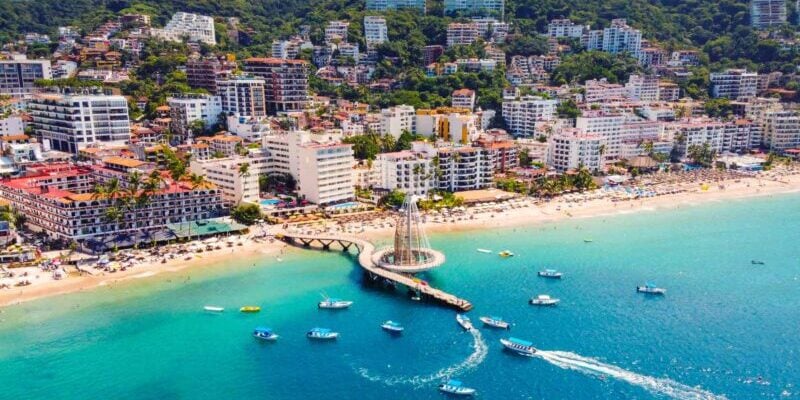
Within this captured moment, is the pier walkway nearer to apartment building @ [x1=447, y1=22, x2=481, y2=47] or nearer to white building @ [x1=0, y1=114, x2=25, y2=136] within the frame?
white building @ [x1=0, y1=114, x2=25, y2=136]

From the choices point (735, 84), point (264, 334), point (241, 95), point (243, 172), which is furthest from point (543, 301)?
point (735, 84)

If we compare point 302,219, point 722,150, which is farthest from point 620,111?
point 302,219

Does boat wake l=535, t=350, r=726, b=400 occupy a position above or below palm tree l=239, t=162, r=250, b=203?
below

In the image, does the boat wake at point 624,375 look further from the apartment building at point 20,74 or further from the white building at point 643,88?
the apartment building at point 20,74

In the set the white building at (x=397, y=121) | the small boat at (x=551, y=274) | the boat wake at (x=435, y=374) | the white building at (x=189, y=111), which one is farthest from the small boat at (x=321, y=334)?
the white building at (x=189, y=111)

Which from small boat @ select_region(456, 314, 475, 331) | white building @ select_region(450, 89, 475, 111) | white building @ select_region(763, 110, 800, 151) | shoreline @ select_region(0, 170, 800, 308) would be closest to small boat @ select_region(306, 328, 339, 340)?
small boat @ select_region(456, 314, 475, 331)

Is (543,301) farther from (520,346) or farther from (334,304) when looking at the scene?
(334,304)
